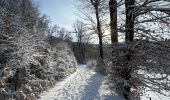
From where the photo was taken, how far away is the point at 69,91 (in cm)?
1279

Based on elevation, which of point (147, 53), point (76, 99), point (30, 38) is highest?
point (30, 38)

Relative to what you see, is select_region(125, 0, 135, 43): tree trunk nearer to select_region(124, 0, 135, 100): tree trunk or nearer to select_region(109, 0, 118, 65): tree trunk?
select_region(124, 0, 135, 100): tree trunk

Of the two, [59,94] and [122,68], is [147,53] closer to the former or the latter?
[122,68]

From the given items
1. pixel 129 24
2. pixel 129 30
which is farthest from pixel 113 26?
pixel 129 24

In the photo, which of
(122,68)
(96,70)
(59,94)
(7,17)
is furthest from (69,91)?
(96,70)

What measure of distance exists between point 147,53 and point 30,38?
5254mm

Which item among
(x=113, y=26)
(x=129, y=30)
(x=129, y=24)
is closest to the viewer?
(x=129, y=24)

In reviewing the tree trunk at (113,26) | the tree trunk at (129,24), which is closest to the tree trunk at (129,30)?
the tree trunk at (129,24)

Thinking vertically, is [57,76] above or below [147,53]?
below

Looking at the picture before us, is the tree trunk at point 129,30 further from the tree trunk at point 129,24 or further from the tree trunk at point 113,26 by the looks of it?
the tree trunk at point 113,26

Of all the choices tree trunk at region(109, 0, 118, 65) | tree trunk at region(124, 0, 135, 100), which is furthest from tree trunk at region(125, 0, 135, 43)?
tree trunk at region(109, 0, 118, 65)

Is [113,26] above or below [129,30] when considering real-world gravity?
above

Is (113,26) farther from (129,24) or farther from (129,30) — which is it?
(129,24)

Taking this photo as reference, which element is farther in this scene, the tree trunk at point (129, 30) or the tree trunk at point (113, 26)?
the tree trunk at point (113, 26)
